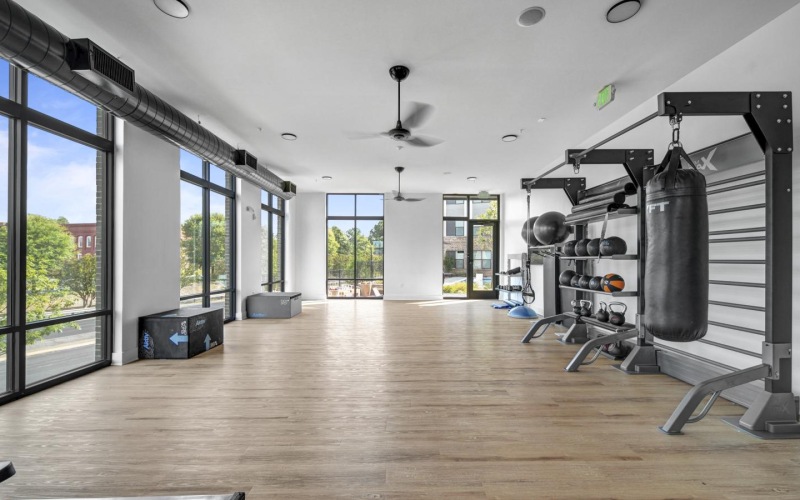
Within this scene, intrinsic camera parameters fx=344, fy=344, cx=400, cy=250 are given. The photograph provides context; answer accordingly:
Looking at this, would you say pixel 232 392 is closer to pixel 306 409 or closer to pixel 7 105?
pixel 306 409

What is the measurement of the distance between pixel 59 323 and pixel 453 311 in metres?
6.69

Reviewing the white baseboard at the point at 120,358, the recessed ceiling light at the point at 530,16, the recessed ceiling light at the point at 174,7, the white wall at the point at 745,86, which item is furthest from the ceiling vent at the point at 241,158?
the white wall at the point at 745,86

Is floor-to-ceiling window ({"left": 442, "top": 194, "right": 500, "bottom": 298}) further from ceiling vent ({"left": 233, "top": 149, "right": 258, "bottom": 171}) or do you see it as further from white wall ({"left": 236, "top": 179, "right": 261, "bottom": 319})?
ceiling vent ({"left": 233, "top": 149, "right": 258, "bottom": 171})

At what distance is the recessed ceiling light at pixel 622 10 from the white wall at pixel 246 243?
6535 mm

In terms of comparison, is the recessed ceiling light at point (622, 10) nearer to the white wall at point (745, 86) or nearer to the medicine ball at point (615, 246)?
the white wall at point (745, 86)

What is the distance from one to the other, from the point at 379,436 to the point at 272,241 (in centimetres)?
757

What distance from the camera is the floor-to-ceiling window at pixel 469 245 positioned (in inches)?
417

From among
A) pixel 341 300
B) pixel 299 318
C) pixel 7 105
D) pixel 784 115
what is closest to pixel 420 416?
pixel 784 115

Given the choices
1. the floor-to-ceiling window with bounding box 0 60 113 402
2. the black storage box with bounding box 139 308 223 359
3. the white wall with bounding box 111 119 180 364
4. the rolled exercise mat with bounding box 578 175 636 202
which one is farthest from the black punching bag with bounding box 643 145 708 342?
the white wall with bounding box 111 119 180 364

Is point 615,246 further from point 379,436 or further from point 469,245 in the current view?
point 469,245

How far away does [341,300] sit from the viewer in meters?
10.2

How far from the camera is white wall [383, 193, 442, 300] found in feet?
34.1

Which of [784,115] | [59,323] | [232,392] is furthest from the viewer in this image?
[59,323]

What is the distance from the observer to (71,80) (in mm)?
2637
